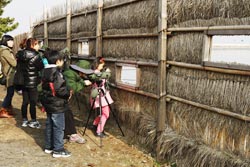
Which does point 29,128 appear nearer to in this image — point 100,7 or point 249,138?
point 100,7

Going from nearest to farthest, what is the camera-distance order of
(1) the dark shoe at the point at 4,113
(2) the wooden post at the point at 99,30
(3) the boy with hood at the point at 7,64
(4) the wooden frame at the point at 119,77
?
(4) the wooden frame at the point at 119,77
(3) the boy with hood at the point at 7,64
(2) the wooden post at the point at 99,30
(1) the dark shoe at the point at 4,113

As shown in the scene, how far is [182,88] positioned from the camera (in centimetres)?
477

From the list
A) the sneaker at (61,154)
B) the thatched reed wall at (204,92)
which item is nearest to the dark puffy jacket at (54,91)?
the sneaker at (61,154)

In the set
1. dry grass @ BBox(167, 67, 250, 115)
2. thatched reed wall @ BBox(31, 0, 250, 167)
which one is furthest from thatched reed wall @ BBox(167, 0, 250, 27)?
dry grass @ BBox(167, 67, 250, 115)

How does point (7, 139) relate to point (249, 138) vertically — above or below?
below

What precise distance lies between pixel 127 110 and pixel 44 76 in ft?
6.30

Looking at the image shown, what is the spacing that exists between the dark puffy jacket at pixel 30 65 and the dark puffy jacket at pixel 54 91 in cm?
140

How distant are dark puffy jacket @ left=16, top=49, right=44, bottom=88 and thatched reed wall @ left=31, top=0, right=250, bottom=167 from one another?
5.13 ft

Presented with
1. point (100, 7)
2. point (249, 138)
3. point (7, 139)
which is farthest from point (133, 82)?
point (249, 138)

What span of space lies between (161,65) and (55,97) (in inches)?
68.2

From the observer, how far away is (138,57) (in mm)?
5926

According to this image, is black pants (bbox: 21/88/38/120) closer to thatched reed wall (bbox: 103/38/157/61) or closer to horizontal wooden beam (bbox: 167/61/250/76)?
thatched reed wall (bbox: 103/38/157/61)

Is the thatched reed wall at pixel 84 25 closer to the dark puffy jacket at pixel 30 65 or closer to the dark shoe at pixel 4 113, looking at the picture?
the dark puffy jacket at pixel 30 65

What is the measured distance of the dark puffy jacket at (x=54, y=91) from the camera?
5.08 meters
